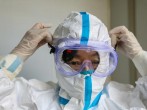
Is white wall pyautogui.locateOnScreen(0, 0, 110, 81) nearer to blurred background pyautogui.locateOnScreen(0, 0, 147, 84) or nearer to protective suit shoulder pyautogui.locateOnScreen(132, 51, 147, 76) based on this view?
blurred background pyautogui.locateOnScreen(0, 0, 147, 84)

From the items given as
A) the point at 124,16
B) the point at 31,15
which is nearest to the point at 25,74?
the point at 31,15

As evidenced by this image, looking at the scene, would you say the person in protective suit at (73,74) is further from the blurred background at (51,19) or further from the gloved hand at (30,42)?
the blurred background at (51,19)

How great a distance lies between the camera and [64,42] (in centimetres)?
109

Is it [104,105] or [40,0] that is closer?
Answer: [104,105]

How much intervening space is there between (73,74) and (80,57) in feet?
0.25

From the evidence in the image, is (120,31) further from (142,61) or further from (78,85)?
(78,85)

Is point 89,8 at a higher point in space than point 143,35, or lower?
higher

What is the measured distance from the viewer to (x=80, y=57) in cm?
108

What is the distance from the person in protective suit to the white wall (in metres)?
0.29

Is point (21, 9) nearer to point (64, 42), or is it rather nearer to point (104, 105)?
point (64, 42)

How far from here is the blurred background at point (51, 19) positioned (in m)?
1.43

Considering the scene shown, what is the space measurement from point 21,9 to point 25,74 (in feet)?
1.16

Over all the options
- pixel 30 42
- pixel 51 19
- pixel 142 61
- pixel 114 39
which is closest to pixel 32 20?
pixel 51 19

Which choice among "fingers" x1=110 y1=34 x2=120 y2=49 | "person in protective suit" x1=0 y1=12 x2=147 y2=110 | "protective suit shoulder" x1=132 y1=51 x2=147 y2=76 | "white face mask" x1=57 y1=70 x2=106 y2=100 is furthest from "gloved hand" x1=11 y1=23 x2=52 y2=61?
"protective suit shoulder" x1=132 y1=51 x2=147 y2=76
